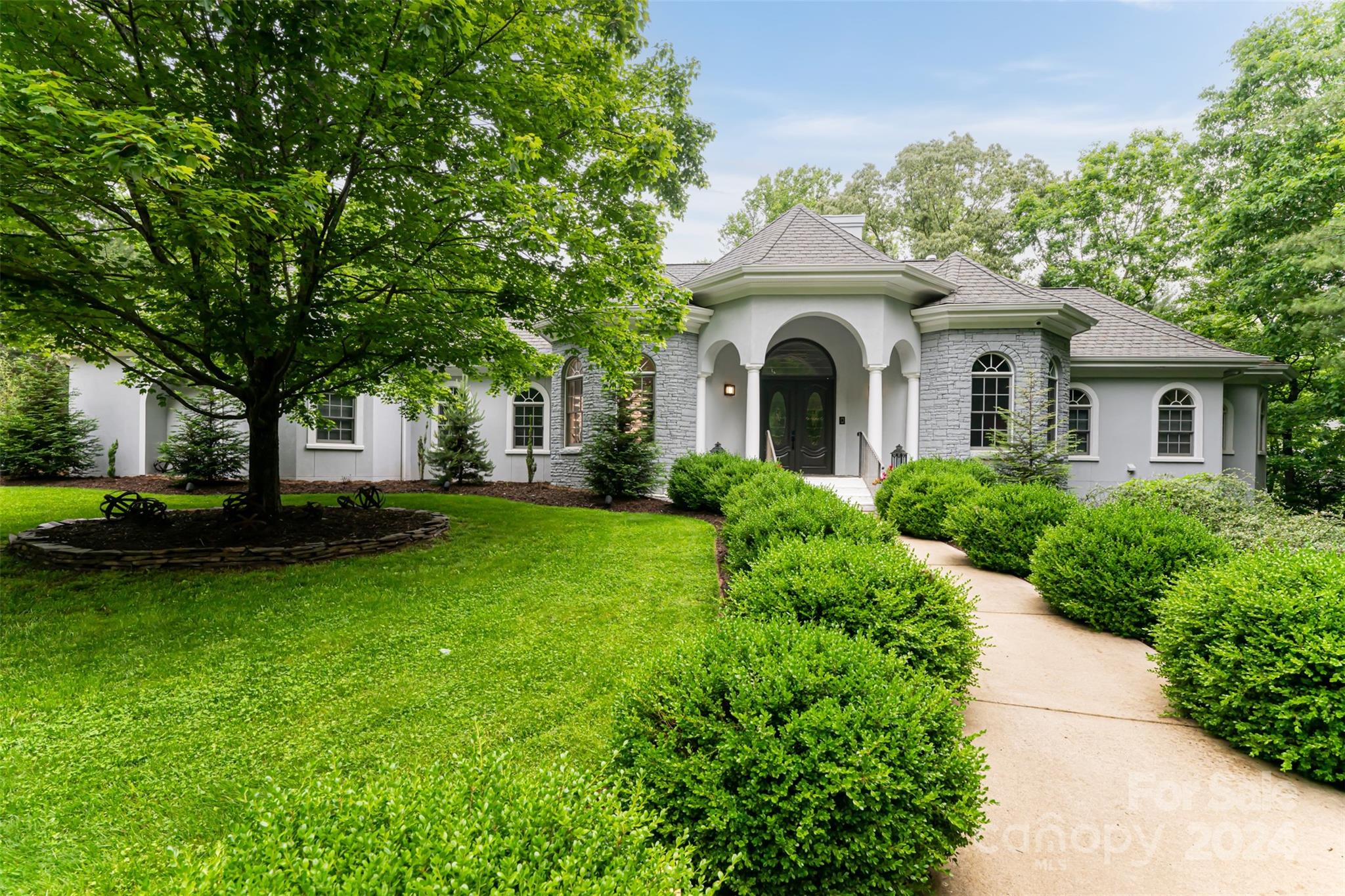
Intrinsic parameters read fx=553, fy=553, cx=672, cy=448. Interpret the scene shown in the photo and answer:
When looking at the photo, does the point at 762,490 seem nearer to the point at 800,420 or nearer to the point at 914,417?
the point at 914,417

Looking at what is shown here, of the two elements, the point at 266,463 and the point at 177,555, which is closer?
the point at 177,555

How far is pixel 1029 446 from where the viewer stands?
36.4ft

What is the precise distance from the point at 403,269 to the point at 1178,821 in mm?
7079

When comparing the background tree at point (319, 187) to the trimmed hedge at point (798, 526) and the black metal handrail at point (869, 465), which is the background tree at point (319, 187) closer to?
the trimmed hedge at point (798, 526)

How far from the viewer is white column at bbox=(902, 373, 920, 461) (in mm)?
12430

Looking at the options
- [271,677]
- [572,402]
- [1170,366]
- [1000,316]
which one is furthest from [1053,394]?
[271,677]

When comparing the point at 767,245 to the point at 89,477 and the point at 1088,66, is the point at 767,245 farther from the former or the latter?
the point at 89,477

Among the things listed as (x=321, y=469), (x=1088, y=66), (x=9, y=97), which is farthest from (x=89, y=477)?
(x=1088, y=66)

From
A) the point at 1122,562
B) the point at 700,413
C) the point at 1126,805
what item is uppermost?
the point at 700,413

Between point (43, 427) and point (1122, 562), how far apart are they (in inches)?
794

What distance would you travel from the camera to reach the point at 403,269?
580cm

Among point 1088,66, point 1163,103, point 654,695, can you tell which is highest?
point 1163,103

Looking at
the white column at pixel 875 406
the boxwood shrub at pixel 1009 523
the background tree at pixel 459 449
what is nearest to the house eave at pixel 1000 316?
the white column at pixel 875 406

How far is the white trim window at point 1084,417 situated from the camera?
46.5 ft
